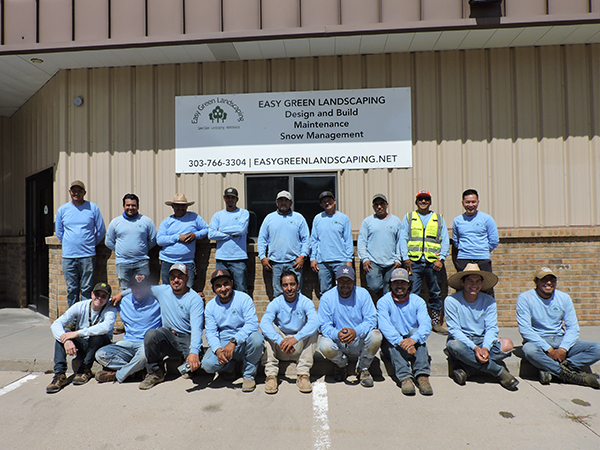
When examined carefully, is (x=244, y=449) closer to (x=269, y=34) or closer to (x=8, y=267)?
(x=269, y=34)

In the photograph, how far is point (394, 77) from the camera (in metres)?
6.16

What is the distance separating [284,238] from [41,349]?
11.3ft

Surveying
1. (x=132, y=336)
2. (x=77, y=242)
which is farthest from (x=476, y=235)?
(x=77, y=242)

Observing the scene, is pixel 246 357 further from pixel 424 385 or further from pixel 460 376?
pixel 460 376

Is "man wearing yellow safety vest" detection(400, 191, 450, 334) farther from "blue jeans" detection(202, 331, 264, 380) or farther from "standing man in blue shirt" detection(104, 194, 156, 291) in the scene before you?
"standing man in blue shirt" detection(104, 194, 156, 291)

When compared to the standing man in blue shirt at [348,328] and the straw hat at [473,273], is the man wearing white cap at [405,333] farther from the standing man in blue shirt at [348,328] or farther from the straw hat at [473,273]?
the straw hat at [473,273]

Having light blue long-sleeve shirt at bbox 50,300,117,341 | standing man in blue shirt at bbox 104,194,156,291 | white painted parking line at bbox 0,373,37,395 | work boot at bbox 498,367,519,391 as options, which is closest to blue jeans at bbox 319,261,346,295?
work boot at bbox 498,367,519,391

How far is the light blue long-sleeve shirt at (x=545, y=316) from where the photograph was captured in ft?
13.8

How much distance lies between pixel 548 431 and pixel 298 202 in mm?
4234

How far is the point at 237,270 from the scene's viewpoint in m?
5.54

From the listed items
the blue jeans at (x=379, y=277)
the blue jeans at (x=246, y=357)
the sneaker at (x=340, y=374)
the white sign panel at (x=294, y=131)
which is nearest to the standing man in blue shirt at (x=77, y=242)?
the white sign panel at (x=294, y=131)

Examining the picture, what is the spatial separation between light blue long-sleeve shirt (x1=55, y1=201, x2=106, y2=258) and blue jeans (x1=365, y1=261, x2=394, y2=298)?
13.6 feet

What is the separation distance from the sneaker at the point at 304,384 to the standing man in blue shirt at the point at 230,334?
0.47m

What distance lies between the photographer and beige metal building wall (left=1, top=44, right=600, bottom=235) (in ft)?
19.8
